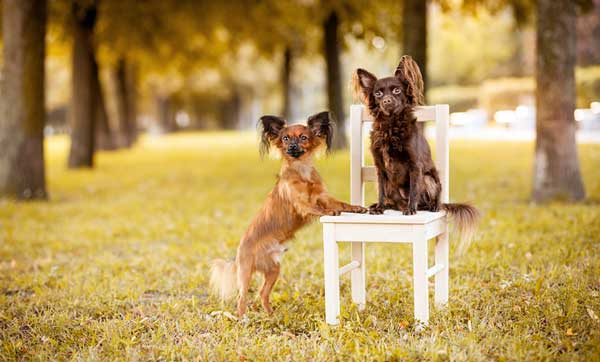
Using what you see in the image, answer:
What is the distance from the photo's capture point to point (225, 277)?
5.39m

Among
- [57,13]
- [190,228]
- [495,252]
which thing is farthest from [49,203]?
[57,13]

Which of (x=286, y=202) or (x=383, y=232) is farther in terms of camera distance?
(x=286, y=202)

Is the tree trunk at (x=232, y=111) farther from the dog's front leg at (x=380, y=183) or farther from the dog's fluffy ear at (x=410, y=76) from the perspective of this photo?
the dog's fluffy ear at (x=410, y=76)

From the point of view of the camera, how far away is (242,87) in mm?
54438

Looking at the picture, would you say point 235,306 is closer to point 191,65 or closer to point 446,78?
point 191,65

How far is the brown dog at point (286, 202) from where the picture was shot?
4.96 metres

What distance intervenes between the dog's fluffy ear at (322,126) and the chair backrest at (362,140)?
292 millimetres

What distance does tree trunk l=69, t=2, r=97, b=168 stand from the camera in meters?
19.7

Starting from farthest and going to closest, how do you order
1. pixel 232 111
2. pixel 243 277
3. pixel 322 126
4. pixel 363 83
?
pixel 232 111 < pixel 243 277 < pixel 322 126 < pixel 363 83

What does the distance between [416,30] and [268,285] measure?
968 cm

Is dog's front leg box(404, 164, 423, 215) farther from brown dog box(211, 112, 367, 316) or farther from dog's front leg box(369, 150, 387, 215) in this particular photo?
brown dog box(211, 112, 367, 316)

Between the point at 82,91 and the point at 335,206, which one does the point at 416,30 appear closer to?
the point at 335,206

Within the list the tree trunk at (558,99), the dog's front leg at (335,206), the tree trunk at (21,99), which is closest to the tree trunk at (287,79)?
the tree trunk at (21,99)

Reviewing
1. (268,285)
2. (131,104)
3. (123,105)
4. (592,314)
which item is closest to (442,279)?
(592,314)
